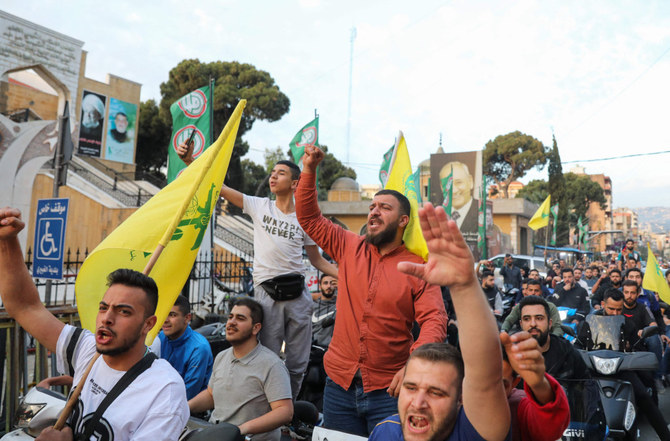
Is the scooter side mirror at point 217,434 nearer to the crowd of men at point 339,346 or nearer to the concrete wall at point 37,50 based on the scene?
the crowd of men at point 339,346

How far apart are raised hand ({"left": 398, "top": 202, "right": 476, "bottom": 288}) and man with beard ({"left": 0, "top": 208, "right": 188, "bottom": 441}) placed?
1384 mm

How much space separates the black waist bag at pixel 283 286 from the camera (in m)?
4.04

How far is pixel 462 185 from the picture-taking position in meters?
17.9

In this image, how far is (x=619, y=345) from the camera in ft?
17.7

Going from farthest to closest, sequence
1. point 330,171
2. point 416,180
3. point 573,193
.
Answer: point 573,193, point 330,171, point 416,180

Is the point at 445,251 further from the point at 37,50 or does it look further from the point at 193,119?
the point at 37,50

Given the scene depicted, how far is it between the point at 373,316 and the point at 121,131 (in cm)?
3410

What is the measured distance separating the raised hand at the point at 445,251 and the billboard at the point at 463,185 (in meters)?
14.6

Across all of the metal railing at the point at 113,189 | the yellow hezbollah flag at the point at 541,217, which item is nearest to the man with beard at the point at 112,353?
the yellow hezbollah flag at the point at 541,217

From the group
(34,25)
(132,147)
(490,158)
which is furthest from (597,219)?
(34,25)

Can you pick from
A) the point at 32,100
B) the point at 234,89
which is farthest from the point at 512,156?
the point at 32,100

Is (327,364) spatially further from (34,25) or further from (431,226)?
(34,25)

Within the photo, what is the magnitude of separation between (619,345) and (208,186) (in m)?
4.55

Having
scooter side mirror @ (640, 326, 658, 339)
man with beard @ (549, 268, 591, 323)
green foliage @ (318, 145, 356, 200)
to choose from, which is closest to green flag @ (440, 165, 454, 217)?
man with beard @ (549, 268, 591, 323)
